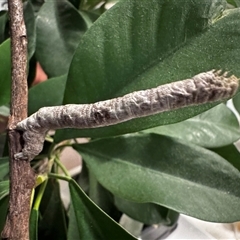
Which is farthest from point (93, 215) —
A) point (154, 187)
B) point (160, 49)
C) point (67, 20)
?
point (67, 20)

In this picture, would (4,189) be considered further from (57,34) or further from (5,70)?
(57,34)

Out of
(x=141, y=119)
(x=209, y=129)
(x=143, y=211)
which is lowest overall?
(x=143, y=211)

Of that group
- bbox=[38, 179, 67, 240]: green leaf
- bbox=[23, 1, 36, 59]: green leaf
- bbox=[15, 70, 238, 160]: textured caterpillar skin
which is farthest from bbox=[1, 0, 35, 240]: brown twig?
bbox=[38, 179, 67, 240]: green leaf

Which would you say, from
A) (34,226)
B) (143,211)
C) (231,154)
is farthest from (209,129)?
(34,226)

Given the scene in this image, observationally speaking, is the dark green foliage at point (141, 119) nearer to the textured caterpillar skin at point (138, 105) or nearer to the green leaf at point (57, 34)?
the green leaf at point (57, 34)

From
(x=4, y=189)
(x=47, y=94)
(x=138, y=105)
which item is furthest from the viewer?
(x=47, y=94)

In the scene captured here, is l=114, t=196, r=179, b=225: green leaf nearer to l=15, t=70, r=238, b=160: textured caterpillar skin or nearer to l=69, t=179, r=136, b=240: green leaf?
l=69, t=179, r=136, b=240: green leaf

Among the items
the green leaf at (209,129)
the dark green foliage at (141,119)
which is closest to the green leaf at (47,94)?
the dark green foliage at (141,119)

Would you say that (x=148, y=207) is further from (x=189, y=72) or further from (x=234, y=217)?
(x=189, y=72)
